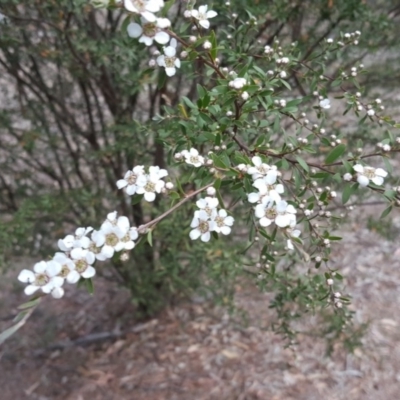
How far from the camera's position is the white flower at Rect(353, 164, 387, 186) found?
1.03m

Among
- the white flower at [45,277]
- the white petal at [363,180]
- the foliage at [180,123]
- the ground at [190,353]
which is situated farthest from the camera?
the ground at [190,353]

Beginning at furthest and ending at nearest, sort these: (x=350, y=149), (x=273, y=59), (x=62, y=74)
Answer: (x=62, y=74) < (x=350, y=149) < (x=273, y=59)

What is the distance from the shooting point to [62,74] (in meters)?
2.72

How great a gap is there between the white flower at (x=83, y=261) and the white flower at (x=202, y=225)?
0.72 feet

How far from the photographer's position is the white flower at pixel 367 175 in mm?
1025

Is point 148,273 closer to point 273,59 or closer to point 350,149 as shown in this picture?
point 350,149

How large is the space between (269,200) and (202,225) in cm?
16

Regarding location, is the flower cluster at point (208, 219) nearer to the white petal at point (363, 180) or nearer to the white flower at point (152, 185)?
the white flower at point (152, 185)

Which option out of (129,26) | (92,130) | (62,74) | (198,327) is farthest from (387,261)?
(129,26)

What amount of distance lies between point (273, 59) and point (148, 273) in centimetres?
180

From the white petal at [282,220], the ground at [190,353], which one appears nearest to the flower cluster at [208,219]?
the white petal at [282,220]

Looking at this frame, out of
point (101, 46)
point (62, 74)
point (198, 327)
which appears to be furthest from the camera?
point (198, 327)

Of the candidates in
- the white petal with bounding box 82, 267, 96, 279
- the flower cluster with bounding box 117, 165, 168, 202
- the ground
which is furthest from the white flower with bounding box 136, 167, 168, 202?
the ground

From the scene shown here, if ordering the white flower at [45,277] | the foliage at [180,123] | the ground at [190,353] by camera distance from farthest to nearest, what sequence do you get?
the ground at [190,353] < the foliage at [180,123] < the white flower at [45,277]
